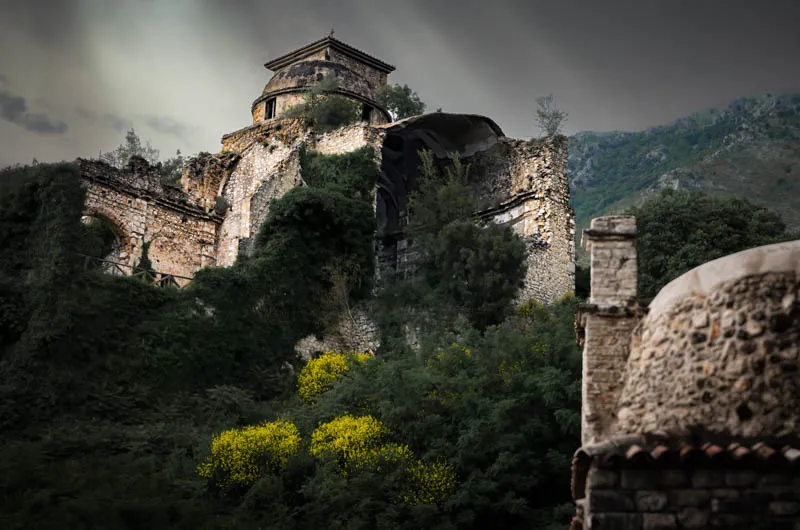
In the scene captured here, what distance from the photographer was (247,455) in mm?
17859

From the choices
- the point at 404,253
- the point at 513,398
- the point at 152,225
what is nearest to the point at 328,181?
the point at 404,253

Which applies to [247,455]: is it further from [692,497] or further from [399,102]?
[399,102]

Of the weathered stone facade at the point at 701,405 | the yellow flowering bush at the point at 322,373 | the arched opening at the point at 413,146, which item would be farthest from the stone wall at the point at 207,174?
the weathered stone facade at the point at 701,405

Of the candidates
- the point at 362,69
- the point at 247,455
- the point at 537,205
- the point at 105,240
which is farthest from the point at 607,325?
the point at 362,69

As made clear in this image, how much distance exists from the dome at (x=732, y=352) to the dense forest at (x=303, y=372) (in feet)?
25.9

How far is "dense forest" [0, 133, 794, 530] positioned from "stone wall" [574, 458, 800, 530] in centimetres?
864

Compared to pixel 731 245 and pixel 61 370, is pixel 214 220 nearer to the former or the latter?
pixel 61 370

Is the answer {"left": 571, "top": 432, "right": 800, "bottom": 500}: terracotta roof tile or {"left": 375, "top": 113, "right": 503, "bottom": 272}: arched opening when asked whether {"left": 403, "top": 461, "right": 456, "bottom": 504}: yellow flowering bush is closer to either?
{"left": 571, "top": 432, "right": 800, "bottom": 500}: terracotta roof tile

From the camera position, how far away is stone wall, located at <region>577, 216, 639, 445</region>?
9391 millimetres

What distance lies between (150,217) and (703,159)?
111 ft

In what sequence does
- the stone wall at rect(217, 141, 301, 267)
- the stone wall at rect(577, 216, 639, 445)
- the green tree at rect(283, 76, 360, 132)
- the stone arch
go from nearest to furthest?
the stone wall at rect(577, 216, 639, 445) → the stone arch → the stone wall at rect(217, 141, 301, 267) → the green tree at rect(283, 76, 360, 132)

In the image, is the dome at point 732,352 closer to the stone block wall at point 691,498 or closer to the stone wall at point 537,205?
the stone block wall at point 691,498

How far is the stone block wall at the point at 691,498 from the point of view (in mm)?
7184

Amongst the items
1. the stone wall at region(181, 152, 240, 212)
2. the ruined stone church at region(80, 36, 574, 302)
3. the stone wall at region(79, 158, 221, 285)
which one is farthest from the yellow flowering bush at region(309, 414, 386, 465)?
the stone wall at region(181, 152, 240, 212)
